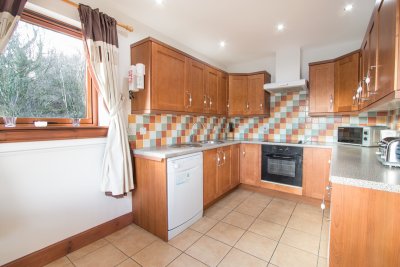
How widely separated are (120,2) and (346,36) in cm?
293

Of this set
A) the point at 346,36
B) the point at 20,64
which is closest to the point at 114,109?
the point at 20,64

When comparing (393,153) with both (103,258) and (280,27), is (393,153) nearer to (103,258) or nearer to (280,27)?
(280,27)

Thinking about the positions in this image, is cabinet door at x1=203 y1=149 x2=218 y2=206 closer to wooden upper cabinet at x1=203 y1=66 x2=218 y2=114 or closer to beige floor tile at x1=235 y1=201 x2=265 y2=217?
beige floor tile at x1=235 y1=201 x2=265 y2=217

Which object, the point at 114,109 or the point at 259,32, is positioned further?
the point at 259,32

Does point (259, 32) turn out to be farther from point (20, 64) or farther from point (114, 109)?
point (20, 64)

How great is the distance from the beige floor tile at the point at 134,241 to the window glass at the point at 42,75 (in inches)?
52.3

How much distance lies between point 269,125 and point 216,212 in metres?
1.89

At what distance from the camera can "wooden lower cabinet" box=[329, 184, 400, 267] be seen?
0.88 meters

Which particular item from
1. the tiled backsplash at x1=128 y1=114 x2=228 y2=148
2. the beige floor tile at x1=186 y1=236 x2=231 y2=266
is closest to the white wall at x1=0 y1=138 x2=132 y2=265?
the tiled backsplash at x1=128 y1=114 x2=228 y2=148

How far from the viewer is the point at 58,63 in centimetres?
172

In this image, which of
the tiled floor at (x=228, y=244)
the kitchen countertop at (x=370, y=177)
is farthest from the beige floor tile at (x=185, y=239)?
the kitchen countertop at (x=370, y=177)

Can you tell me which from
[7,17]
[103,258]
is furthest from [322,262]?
[7,17]

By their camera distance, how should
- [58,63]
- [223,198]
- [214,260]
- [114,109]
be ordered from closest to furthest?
[214,260]
[58,63]
[114,109]
[223,198]

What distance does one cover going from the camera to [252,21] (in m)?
2.22
